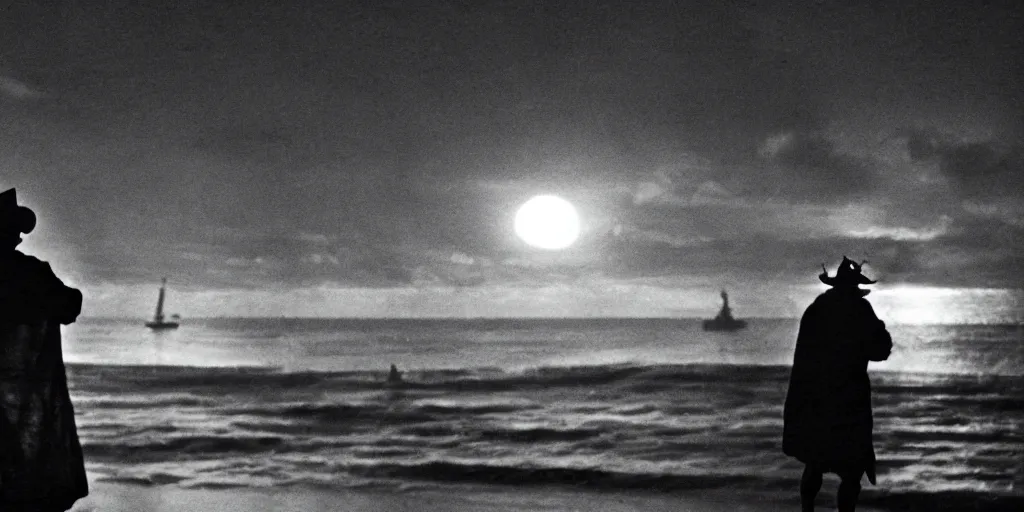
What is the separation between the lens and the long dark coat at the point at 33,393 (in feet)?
11.0

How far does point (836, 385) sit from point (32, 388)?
5.63m

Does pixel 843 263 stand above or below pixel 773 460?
above

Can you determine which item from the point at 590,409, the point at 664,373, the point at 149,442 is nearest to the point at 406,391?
the point at 590,409

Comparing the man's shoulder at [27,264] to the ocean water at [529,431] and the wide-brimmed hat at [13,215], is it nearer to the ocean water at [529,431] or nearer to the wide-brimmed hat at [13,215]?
the wide-brimmed hat at [13,215]

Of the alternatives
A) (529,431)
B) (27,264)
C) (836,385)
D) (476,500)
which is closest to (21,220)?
(27,264)

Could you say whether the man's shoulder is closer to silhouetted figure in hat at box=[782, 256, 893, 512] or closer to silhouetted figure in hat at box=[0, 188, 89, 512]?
silhouetted figure in hat at box=[0, 188, 89, 512]

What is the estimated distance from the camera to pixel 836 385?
625 centimetres

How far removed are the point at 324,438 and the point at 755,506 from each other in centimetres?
1080

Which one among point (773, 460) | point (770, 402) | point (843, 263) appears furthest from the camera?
point (770, 402)

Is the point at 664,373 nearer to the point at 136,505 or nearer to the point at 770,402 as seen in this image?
the point at 770,402

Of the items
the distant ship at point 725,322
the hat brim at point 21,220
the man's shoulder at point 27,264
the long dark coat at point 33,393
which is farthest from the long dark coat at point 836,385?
the distant ship at point 725,322

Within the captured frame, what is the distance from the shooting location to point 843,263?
6.43 m

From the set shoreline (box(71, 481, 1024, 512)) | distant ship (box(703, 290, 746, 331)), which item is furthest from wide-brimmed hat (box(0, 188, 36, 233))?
distant ship (box(703, 290, 746, 331))

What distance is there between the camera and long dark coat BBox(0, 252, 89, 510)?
11.0ft
